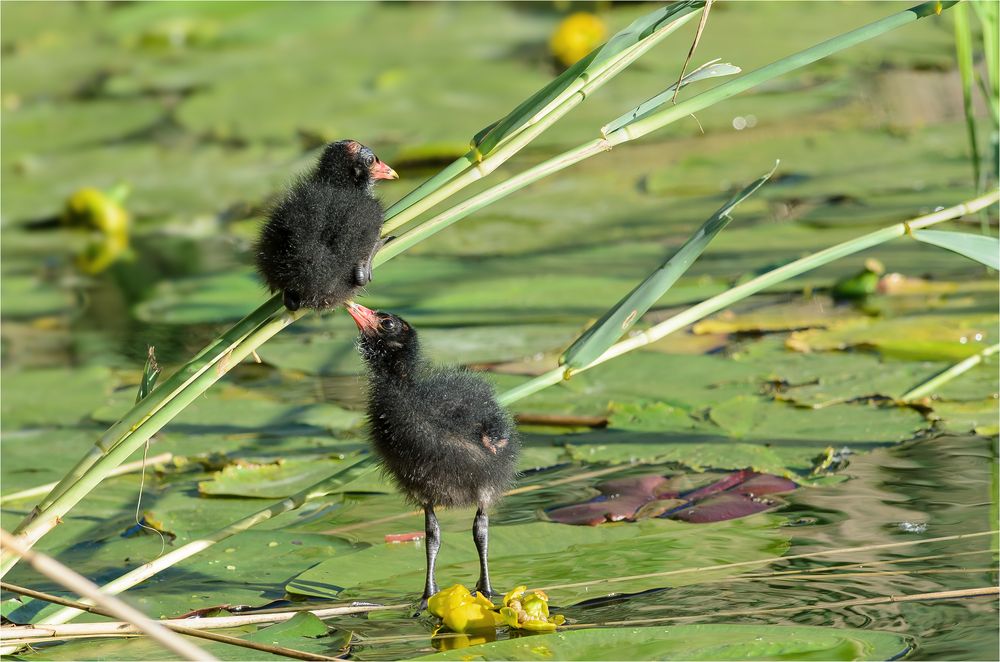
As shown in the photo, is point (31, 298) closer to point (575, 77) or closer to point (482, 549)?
point (482, 549)

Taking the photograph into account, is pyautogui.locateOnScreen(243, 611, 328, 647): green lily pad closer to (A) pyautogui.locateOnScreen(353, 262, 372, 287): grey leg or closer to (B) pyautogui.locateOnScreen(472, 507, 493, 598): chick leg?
(B) pyautogui.locateOnScreen(472, 507, 493, 598): chick leg

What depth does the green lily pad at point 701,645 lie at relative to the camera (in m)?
1.89

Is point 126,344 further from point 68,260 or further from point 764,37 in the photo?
point 764,37

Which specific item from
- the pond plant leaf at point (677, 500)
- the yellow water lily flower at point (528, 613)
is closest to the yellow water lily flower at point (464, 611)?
the yellow water lily flower at point (528, 613)

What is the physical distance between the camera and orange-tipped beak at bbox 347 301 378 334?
2363mm

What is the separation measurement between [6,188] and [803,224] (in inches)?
180

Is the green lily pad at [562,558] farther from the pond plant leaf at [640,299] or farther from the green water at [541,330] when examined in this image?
the pond plant leaf at [640,299]

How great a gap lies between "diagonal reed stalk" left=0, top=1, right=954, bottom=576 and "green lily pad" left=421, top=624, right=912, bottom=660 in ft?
2.01

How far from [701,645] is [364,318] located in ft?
3.04

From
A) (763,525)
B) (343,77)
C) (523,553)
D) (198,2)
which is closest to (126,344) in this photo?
(523,553)

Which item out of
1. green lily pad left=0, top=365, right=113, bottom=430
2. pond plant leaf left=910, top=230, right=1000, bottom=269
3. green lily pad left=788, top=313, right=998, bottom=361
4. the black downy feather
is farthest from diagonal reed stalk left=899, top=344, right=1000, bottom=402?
green lily pad left=0, top=365, right=113, bottom=430

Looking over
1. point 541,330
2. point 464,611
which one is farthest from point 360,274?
point 541,330

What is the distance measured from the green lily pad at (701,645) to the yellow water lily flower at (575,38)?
19.1 feet

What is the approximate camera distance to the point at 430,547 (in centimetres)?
227
